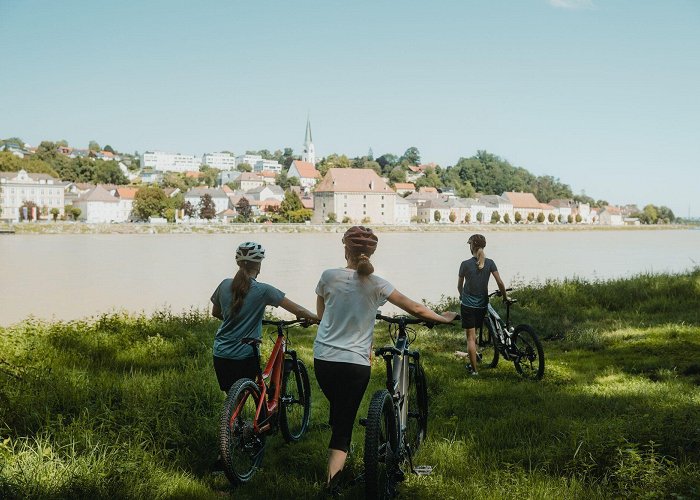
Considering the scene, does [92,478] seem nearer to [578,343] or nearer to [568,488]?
[568,488]

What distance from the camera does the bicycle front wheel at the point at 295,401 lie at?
5.16 m

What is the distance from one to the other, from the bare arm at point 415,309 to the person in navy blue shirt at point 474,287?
10.9 ft

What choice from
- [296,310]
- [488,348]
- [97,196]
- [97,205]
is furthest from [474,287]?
[97,196]

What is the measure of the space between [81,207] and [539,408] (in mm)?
130558

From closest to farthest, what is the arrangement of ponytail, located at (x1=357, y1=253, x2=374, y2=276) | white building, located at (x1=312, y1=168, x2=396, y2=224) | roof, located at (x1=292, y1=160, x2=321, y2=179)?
ponytail, located at (x1=357, y1=253, x2=374, y2=276) < white building, located at (x1=312, y1=168, x2=396, y2=224) < roof, located at (x1=292, y1=160, x2=321, y2=179)

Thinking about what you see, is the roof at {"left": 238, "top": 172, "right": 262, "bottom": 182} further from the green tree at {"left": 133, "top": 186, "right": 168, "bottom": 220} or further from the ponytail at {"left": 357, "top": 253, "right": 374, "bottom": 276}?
the ponytail at {"left": 357, "top": 253, "right": 374, "bottom": 276}

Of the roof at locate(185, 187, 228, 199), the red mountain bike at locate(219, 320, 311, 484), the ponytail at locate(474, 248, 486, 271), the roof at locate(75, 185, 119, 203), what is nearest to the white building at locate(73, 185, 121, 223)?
the roof at locate(75, 185, 119, 203)

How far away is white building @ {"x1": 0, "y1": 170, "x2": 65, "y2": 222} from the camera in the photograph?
372 feet

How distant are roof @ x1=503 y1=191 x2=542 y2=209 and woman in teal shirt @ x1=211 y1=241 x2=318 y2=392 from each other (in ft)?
542

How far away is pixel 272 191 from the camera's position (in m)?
163

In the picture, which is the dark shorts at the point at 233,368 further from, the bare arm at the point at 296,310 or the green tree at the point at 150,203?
the green tree at the point at 150,203

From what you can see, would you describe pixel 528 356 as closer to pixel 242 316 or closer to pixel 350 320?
pixel 242 316

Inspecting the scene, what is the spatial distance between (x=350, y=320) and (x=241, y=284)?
1.10 m

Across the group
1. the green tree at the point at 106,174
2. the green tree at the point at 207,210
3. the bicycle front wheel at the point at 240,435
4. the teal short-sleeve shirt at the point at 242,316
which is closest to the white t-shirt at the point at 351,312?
the bicycle front wheel at the point at 240,435
